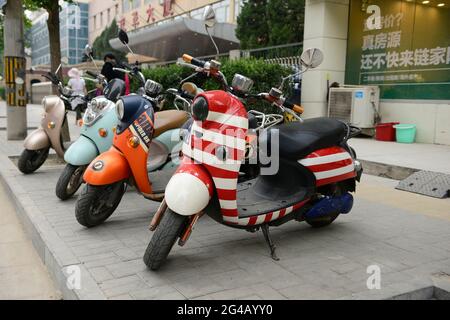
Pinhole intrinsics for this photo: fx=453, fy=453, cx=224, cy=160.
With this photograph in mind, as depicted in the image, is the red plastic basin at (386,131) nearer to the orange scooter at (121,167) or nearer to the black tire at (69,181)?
the orange scooter at (121,167)

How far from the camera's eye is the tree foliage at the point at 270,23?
13.4 metres

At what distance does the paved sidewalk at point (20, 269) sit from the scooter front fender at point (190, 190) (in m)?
1.01

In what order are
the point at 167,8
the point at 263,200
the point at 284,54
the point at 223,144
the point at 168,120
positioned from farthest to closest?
the point at 167,8
the point at 284,54
the point at 168,120
the point at 263,200
the point at 223,144

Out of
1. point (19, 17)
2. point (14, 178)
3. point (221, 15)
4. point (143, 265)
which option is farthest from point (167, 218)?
point (221, 15)

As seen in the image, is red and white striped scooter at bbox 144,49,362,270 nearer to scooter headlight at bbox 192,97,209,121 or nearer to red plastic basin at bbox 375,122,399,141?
scooter headlight at bbox 192,97,209,121

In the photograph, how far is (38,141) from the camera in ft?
18.9

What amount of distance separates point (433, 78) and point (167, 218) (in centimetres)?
806

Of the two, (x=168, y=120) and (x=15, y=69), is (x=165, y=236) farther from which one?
(x=15, y=69)

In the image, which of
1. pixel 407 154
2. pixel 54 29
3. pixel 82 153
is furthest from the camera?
pixel 54 29

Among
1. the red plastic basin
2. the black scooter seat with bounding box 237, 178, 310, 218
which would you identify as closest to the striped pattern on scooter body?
the black scooter seat with bounding box 237, 178, 310, 218

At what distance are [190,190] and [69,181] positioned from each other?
7.46 feet

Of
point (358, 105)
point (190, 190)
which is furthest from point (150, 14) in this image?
point (190, 190)

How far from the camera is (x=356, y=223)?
13.8 ft

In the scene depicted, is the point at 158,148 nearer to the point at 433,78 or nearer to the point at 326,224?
the point at 326,224
